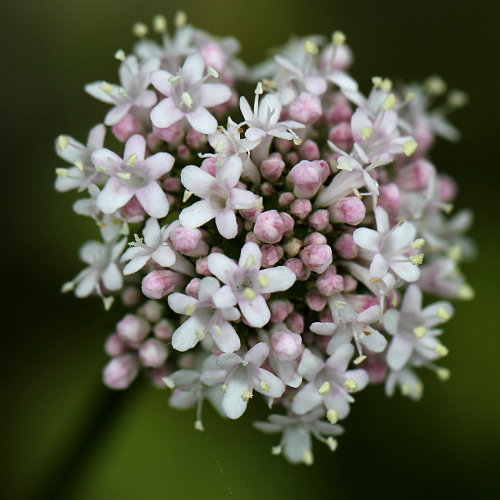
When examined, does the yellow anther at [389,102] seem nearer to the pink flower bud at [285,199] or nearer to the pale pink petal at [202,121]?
the pink flower bud at [285,199]

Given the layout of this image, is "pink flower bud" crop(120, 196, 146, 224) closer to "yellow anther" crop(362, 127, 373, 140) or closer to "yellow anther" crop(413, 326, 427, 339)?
"yellow anther" crop(362, 127, 373, 140)

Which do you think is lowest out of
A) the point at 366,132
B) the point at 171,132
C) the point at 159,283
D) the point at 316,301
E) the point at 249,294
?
the point at 316,301

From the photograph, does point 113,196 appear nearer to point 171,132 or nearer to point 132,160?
point 132,160

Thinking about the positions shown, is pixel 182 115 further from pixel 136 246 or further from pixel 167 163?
pixel 136 246

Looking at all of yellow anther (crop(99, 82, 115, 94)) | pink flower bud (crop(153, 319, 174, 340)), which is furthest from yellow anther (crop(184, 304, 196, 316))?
yellow anther (crop(99, 82, 115, 94))

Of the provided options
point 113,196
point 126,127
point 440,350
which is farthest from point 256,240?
point 440,350

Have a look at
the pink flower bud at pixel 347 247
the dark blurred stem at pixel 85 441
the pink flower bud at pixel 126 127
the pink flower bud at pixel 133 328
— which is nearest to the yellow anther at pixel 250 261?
the pink flower bud at pixel 347 247
